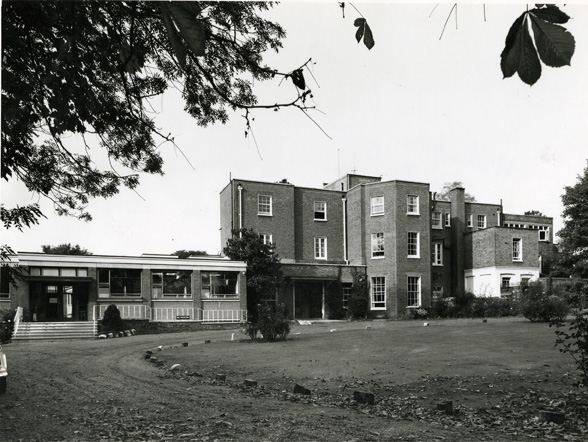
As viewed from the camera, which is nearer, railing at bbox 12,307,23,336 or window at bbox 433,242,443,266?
railing at bbox 12,307,23,336

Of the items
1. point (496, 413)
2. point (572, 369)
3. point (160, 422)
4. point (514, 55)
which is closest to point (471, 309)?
point (572, 369)

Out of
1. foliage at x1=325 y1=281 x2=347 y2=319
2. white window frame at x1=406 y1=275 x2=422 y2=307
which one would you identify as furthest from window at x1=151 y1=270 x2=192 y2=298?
white window frame at x1=406 y1=275 x2=422 y2=307

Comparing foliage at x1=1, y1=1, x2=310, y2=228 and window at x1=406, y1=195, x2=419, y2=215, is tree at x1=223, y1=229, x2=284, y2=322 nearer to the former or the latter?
window at x1=406, y1=195, x2=419, y2=215

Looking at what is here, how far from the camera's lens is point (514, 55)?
7.16 ft

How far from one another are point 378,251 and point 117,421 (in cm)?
3331

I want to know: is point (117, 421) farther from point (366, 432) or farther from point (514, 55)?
point (514, 55)

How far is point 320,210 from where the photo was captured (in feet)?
137

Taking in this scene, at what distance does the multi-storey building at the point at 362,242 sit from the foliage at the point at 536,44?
35.1 metres

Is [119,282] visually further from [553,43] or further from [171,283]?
[553,43]

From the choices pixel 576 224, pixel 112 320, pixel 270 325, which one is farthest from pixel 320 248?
pixel 270 325

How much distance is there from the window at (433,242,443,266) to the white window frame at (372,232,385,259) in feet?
26.7

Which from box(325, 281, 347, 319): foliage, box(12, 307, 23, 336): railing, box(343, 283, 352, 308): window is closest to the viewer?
box(12, 307, 23, 336): railing

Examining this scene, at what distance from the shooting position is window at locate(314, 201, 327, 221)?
4159 cm

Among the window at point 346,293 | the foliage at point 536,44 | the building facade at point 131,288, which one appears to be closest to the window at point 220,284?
the building facade at point 131,288
